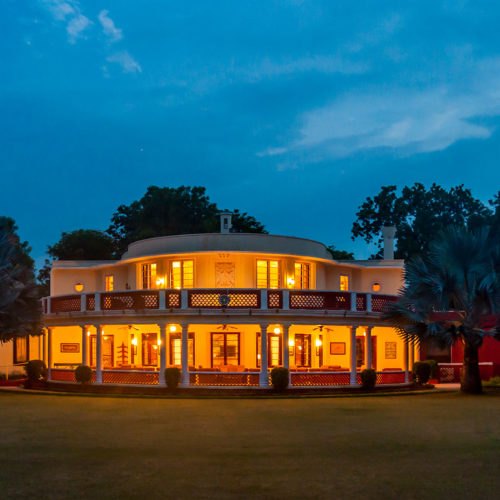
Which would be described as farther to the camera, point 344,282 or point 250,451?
point 344,282

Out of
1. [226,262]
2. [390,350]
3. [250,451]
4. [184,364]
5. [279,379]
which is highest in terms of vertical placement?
[226,262]

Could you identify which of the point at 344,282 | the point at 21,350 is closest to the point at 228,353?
the point at 344,282

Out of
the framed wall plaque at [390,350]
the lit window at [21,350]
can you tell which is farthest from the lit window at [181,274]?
the framed wall plaque at [390,350]

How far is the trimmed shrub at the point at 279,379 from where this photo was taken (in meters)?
29.5

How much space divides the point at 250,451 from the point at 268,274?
19729 mm

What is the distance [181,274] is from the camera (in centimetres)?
3472

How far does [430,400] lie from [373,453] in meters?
13.0

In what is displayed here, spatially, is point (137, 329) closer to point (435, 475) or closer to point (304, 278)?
point (304, 278)

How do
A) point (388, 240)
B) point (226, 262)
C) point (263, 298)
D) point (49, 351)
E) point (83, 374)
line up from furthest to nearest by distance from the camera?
point (388, 240) < point (49, 351) < point (226, 262) < point (83, 374) < point (263, 298)

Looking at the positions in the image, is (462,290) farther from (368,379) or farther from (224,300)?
(224,300)

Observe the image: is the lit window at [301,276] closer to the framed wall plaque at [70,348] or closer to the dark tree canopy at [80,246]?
the framed wall plaque at [70,348]

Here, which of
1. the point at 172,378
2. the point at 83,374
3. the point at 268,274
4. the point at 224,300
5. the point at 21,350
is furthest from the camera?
the point at 21,350

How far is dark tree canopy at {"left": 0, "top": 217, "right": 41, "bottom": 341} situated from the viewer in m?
30.7

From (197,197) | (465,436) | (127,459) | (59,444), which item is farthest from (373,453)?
(197,197)
